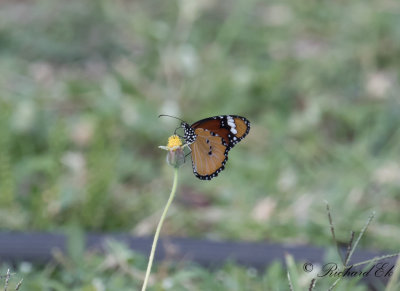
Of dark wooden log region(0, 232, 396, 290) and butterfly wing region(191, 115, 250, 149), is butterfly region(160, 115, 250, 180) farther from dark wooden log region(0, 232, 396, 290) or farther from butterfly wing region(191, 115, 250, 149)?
dark wooden log region(0, 232, 396, 290)

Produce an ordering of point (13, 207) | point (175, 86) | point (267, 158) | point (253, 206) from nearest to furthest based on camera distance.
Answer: point (13, 207) → point (253, 206) → point (267, 158) → point (175, 86)

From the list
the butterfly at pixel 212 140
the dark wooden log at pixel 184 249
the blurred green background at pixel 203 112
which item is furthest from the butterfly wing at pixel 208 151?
the dark wooden log at pixel 184 249

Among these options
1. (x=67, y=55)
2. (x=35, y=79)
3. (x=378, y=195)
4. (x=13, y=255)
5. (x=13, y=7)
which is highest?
(x=13, y=7)

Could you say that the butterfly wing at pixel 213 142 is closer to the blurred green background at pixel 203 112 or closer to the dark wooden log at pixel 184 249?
the blurred green background at pixel 203 112

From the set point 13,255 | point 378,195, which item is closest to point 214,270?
point 13,255

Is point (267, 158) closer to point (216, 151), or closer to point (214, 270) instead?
point (214, 270)

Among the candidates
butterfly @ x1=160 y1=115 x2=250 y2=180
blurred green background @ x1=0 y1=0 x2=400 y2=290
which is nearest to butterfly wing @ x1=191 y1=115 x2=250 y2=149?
butterfly @ x1=160 y1=115 x2=250 y2=180

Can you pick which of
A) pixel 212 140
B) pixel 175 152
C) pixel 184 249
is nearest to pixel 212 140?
pixel 212 140

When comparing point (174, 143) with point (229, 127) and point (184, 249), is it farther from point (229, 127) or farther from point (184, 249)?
point (184, 249)
